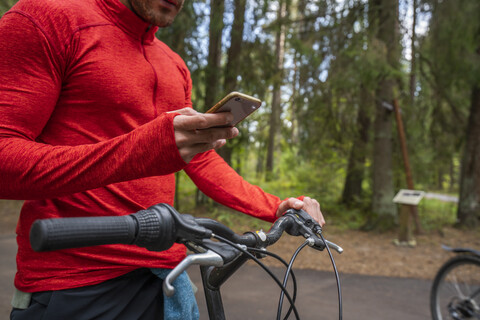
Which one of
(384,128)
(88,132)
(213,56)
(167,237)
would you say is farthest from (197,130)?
(213,56)

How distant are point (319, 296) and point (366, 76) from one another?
5553 mm

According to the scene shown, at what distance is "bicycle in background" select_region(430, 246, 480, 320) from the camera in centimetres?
427

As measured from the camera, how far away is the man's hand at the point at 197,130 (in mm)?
932

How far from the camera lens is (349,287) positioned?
587 cm

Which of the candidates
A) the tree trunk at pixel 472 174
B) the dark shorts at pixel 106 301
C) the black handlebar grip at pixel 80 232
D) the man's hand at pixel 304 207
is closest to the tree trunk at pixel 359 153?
the tree trunk at pixel 472 174

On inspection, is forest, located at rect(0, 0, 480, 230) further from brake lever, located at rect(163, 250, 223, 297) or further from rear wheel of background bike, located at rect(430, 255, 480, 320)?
brake lever, located at rect(163, 250, 223, 297)

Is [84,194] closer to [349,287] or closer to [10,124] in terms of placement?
[10,124]

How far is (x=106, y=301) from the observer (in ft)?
4.27

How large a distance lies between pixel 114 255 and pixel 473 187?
10.9m

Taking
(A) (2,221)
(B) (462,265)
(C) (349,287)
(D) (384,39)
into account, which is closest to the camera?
(B) (462,265)

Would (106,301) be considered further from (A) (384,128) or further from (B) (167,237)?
(A) (384,128)

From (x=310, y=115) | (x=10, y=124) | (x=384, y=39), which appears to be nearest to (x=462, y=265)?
(x=10, y=124)

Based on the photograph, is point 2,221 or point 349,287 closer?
point 349,287

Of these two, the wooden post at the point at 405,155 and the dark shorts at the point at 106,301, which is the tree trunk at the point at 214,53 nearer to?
the wooden post at the point at 405,155
